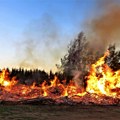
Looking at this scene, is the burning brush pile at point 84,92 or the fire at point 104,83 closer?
the burning brush pile at point 84,92

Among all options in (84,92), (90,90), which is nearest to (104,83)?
(90,90)

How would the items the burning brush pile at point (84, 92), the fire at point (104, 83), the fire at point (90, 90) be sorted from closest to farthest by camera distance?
1. the burning brush pile at point (84, 92)
2. the fire at point (90, 90)
3. the fire at point (104, 83)

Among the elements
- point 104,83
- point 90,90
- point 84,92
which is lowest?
point 84,92

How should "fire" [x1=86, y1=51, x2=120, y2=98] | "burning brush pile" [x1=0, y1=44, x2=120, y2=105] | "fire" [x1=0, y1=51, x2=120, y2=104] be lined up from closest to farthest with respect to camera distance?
"burning brush pile" [x1=0, y1=44, x2=120, y2=105] → "fire" [x1=0, y1=51, x2=120, y2=104] → "fire" [x1=86, y1=51, x2=120, y2=98]

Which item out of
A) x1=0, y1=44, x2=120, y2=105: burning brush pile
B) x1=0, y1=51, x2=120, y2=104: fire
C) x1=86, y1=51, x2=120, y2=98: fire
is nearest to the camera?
x1=0, y1=44, x2=120, y2=105: burning brush pile

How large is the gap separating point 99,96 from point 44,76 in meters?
25.8

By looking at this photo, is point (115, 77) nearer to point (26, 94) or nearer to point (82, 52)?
point (26, 94)

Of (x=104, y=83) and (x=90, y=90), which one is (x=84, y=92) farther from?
(x=104, y=83)

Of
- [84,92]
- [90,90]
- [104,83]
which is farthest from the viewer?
[90,90]

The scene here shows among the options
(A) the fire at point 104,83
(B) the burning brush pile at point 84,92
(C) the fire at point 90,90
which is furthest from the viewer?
(A) the fire at point 104,83

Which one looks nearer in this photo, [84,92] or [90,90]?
[84,92]

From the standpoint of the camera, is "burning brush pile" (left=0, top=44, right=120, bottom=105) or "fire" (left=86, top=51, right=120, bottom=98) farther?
"fire" (left=86, top=51, right=120, bottom=98)

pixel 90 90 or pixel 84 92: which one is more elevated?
pixel 90 90

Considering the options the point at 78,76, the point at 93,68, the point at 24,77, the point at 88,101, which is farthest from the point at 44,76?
the point at 88,101
